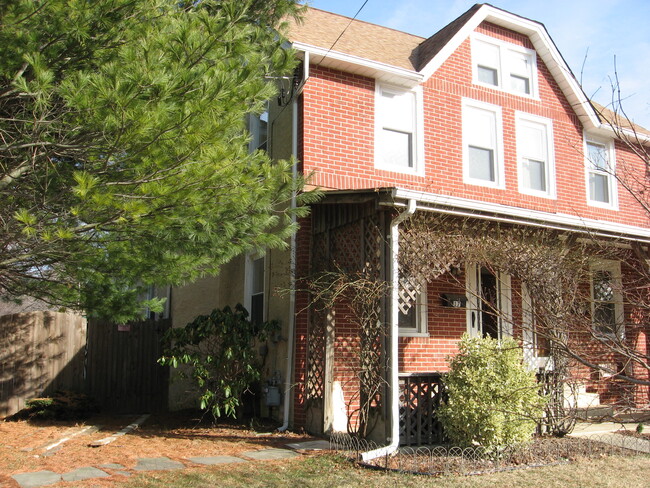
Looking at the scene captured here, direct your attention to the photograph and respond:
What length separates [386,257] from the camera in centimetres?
802

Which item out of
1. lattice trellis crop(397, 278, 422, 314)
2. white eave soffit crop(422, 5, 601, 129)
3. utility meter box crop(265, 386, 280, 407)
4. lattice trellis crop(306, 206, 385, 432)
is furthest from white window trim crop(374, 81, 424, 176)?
utility meter box crop(265, 386, 280, 407)

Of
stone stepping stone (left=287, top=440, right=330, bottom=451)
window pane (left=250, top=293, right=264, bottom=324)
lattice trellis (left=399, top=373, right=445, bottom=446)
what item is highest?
window pane (left=250, top=293, right=264, bottom=324)

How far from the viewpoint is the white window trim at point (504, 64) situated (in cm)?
1216

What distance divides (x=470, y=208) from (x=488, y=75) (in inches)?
200

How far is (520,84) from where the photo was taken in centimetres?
1264

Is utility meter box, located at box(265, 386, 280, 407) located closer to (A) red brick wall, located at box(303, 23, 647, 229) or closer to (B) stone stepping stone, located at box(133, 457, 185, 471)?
→ (B) stone stepping stone, located at box(133, 457, 185, 471)

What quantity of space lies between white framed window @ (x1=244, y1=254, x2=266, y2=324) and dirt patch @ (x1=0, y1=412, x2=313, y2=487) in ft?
6.85

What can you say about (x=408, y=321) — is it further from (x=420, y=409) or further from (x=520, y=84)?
(x=520, y=84)

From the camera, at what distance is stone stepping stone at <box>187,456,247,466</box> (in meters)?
7.04

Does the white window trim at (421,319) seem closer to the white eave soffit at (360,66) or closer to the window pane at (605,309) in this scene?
the window pane at (605,309)

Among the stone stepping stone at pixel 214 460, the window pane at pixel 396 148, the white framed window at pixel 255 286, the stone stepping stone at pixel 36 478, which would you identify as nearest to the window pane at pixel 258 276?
the white framed window at pixel 255 286

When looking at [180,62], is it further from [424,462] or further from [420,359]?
[420,359]

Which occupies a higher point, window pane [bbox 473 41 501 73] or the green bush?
window pane [bbox 473 41 501 73]

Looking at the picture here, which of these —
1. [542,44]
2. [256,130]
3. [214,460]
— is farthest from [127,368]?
[542,44]
